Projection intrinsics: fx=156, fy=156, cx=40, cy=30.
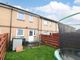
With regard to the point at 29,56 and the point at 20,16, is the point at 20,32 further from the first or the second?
the point at 29,56

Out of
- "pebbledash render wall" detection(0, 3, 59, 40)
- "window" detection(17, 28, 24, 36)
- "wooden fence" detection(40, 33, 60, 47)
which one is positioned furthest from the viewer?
"window" detection(17, 28, 24, 36)

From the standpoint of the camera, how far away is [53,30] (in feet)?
117

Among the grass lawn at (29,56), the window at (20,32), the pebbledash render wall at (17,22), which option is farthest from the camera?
the window at (20,32)

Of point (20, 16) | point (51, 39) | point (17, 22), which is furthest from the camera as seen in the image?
point (51, 39)

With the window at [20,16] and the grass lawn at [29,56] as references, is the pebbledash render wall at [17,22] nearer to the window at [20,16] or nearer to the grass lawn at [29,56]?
the window at [20,16]

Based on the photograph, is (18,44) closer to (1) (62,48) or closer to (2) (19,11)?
(2) (19,11)

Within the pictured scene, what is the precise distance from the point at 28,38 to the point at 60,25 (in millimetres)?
18261

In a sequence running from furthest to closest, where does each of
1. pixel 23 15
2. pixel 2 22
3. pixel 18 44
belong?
pixel 23 15 → pixel 2 22 → pixel 18 44

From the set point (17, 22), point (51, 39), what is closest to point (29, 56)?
point (17, 22)

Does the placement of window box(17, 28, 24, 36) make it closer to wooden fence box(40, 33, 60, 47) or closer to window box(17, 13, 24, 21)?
window box(17, 13, 24, 21)

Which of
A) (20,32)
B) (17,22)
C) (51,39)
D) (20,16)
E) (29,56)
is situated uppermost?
(20,16)

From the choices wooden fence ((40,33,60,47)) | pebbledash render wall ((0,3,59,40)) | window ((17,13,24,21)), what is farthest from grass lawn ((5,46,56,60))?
window ((17,13,24,21))

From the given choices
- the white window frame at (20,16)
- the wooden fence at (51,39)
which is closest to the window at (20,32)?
the white window frame at (20,16)

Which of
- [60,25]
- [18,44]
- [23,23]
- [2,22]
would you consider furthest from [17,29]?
[60,25]
